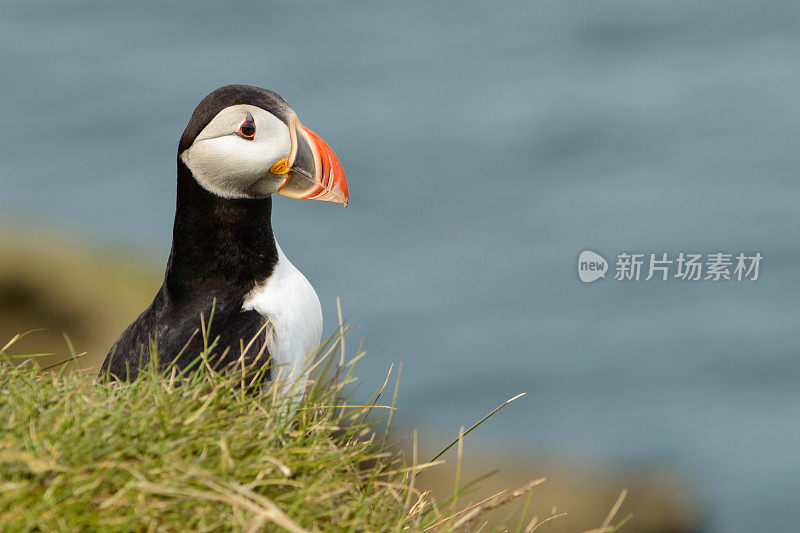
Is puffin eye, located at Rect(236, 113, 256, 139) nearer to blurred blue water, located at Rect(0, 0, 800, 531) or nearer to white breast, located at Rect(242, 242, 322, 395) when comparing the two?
white breast, located at Rect(242, 242, 322, 395)

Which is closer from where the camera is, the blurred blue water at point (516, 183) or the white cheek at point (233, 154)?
the white cheek at point (233, 154)

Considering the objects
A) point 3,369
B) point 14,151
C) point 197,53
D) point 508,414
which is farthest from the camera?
point 197,53

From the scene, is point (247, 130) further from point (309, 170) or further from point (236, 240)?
point (236, 240)

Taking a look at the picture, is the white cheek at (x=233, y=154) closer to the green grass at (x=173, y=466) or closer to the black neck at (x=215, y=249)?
the black neck at (x=215, y=249)

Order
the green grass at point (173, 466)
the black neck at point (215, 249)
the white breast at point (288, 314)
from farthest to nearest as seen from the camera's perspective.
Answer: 1. the black neck at point (215, 249)
2. the white breast at point (288, 314)
3. the green grass at point (173, 466)

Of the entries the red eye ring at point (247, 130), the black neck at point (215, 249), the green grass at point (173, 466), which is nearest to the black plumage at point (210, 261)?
the black neck at point (215, 249)

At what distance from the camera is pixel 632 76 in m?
26.1

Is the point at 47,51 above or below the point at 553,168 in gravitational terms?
above

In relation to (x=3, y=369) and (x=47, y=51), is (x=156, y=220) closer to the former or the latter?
(x=47, y=51)

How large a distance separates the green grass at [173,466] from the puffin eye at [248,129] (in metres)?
1.31

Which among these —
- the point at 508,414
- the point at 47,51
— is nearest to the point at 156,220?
the point at 508,414

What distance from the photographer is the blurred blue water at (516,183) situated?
17.1m

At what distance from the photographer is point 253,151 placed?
4.60m

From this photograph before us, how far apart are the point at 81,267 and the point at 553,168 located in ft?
46.0
